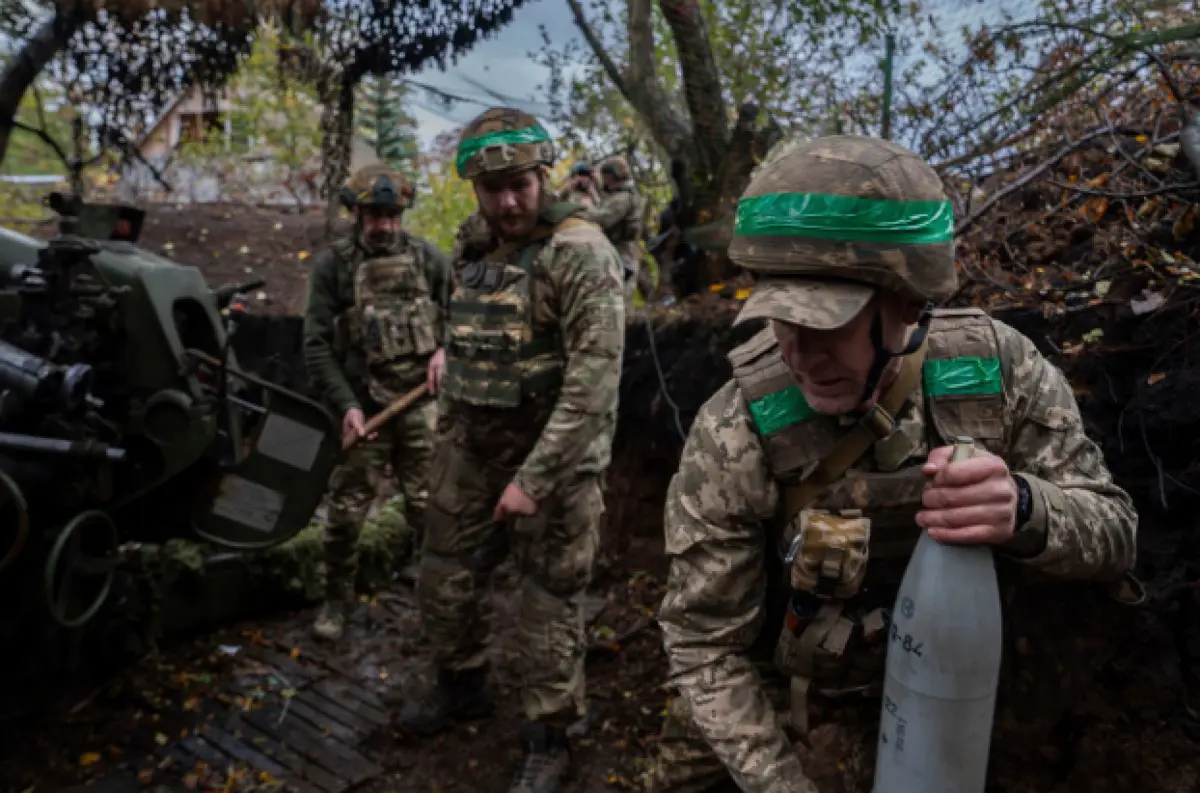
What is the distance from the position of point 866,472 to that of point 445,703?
113 inches

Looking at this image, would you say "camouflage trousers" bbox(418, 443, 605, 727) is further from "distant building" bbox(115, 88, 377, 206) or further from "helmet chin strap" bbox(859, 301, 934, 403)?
"distant building" bbox(115, 88, 377, 206)

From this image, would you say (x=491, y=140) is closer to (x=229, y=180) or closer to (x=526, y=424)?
(x=526, y=424)

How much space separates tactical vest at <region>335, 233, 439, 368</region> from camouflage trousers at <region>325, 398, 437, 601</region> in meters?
0.36

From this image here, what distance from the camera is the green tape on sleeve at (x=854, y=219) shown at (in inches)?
64.6

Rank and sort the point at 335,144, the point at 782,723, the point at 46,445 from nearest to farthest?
the point at 782,723 → the point at 46,445 → the point at 335,144

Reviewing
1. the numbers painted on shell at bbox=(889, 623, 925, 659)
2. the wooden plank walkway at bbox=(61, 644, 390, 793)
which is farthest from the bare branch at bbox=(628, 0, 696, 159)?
the numbers painted on shell at bbox=(889, 623, 925, 659)

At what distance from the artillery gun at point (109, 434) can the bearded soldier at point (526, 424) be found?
103 centimetres

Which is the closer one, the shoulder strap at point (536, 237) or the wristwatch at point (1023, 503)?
the wristwatch at point (1023, 503)

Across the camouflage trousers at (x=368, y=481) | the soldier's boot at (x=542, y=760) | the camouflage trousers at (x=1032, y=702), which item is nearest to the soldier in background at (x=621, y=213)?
the camouflage trousers at (x=368, y=481)

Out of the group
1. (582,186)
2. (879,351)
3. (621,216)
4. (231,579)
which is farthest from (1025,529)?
(582,186)

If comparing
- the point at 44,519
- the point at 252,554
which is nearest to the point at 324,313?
the point at 252,554

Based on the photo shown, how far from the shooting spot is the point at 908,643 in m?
1.60

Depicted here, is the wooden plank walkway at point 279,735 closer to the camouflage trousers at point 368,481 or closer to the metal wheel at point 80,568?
the camouflage trousers at point 368,481

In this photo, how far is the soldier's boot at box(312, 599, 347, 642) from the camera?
500 centimetres
